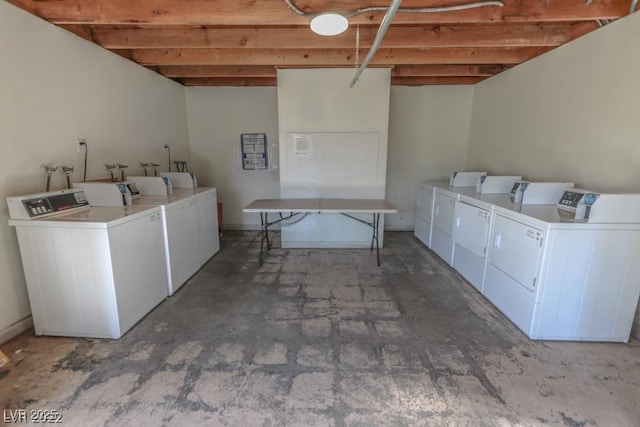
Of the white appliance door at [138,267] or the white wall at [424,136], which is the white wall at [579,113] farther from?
the white appliance door at [138,267]

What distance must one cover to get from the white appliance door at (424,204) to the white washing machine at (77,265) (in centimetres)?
384

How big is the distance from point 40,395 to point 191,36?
3.48 m

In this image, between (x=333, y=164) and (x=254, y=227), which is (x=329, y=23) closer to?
(x=333, y=164)

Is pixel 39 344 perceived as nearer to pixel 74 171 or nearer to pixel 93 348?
pixel 93 348

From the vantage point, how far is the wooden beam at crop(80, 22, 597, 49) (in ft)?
10.6

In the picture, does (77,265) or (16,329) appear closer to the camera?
(77,265)

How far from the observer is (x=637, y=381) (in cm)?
200

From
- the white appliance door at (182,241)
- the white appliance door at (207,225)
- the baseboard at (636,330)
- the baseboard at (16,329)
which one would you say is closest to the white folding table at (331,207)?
the white appliance door at (207,225)

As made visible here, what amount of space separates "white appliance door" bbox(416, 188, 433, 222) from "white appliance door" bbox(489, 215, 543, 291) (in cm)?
168

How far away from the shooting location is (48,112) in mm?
2680

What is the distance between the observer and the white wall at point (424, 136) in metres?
5.36

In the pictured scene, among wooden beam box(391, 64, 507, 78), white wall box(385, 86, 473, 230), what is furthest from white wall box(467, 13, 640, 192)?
white wall box(385, 86, 473, 230)

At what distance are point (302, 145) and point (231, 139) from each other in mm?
1776

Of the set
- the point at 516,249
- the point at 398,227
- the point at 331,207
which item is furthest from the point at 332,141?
the point at 516,249
